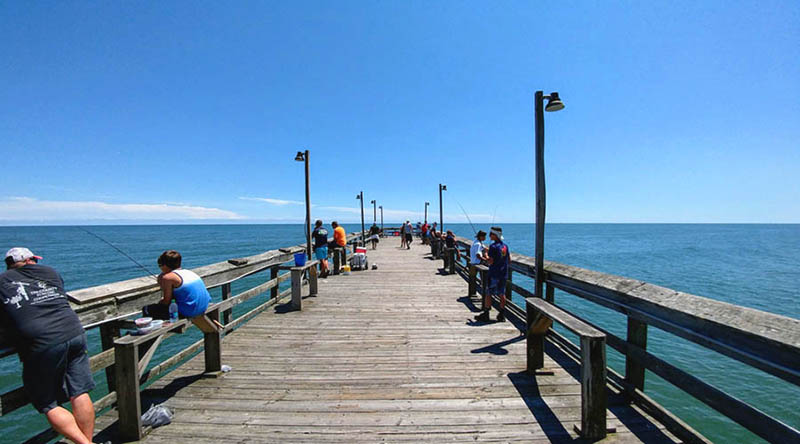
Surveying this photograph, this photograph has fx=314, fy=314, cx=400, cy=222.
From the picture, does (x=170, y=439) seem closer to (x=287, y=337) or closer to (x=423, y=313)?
(x=287, y=337)

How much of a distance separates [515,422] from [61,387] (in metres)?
3.76

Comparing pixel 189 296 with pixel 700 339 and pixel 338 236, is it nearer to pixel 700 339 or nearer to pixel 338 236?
pixel 700 339

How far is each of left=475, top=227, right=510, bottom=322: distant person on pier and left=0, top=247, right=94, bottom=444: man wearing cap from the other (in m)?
5.06

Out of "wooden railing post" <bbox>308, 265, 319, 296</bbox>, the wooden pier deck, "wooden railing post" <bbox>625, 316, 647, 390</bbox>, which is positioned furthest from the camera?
"wooden railing post" <bbox>308, 265, 319, 296</bbox>

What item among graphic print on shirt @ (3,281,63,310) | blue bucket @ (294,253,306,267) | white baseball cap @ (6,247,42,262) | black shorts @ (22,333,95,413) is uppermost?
white baseball cap @ (6,247,42,262)

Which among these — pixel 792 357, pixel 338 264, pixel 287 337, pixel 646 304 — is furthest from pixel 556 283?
pixel 338 264

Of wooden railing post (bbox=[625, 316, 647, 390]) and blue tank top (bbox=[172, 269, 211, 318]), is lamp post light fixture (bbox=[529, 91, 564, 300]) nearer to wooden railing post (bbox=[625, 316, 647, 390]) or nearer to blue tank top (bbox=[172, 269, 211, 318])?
wooden railing post (bbox=[625, 316, 647, 390])

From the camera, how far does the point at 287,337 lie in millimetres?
5098

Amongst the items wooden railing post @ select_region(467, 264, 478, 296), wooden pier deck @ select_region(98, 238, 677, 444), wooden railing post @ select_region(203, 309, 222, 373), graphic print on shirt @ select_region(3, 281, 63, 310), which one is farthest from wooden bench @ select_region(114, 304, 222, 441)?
wooden railing post @ select_region(467, 264, 478, 296)

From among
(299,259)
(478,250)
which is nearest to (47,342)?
(299,259)

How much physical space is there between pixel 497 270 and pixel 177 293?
15.1 ft

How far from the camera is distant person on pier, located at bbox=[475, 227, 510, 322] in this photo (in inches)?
212

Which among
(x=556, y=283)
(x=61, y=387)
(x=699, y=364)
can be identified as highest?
(x=556, y=283)

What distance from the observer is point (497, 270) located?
18.0ft
